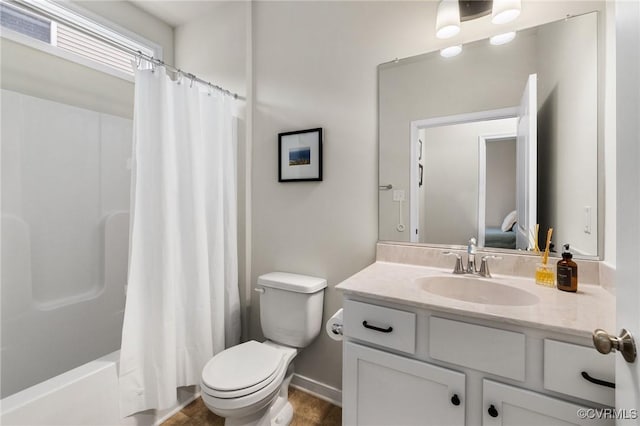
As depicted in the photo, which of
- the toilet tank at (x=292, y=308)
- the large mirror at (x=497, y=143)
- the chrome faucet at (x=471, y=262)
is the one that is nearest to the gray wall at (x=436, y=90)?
the large mirror at (x=497, y=143)

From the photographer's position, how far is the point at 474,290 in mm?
1248

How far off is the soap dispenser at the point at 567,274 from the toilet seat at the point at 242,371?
1.27 metres

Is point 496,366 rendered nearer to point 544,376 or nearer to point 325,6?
point 544,376

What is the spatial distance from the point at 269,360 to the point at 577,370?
1195mm

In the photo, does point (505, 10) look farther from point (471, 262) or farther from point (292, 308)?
point (292, 308)

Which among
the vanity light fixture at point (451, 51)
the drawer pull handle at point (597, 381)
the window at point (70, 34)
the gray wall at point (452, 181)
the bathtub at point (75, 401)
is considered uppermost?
the window at point (70, 34)

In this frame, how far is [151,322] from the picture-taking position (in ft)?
4.78

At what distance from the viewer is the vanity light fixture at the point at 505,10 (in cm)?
123

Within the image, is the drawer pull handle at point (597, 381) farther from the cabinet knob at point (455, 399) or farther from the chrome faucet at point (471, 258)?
the chrome faucet at point (471, 258)

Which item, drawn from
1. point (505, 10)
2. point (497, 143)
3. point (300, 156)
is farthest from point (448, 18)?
point (300, 156)

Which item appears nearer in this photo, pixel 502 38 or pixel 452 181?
pixel 502 38

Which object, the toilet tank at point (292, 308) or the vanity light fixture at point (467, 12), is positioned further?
the toilet tank at point (292, 308)

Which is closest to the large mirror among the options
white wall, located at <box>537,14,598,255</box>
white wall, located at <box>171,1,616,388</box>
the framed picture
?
white wall, located at <box>537,14,598,255</box>

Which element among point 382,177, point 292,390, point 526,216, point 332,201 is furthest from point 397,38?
point 292,390
